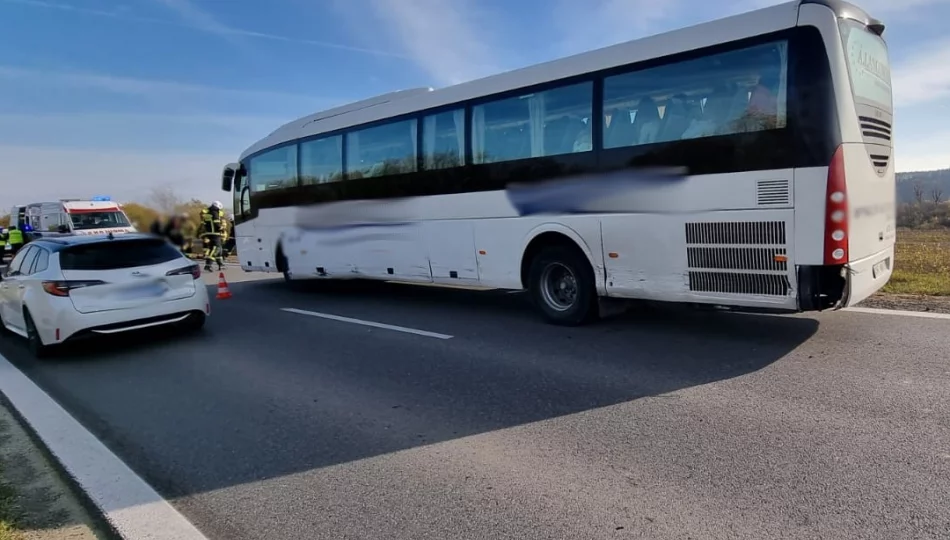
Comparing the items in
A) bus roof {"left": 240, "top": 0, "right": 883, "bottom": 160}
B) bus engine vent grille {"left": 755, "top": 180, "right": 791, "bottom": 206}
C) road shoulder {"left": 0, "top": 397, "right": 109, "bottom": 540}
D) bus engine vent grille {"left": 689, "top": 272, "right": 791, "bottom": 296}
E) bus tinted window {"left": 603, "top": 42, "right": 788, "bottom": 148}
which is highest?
bus roof {"left": 240, "top": 0, "right": 883, "bottom": 160}

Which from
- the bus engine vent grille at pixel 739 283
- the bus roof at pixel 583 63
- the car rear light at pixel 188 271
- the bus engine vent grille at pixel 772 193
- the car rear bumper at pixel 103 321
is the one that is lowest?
the car rear bumper at pixel 103 321

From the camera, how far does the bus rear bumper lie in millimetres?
6008

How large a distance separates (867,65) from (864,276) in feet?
6.74

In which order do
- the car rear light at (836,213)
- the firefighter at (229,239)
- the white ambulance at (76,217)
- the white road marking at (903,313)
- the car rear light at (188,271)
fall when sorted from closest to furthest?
the car rear light at (836,213) < the white road marking at (903,313) < the car rear light at (188,271) < the firefighter at (229,239) < the white ambulance at (76,217)

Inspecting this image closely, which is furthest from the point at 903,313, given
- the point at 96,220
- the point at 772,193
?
the point at 96,220

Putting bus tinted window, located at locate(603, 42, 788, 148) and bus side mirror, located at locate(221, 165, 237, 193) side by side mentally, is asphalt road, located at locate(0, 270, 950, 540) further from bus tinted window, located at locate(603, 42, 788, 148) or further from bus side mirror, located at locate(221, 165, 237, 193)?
bus side mirror, located at locate(221, 165, 237, 193)

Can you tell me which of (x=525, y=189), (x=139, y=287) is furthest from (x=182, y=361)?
(x=525, y=189)

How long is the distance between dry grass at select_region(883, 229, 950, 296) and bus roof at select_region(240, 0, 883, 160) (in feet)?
13.8

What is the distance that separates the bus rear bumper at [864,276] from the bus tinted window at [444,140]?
200 inches

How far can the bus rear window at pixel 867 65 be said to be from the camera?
602 centimetres

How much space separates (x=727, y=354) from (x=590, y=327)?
74.4 inches

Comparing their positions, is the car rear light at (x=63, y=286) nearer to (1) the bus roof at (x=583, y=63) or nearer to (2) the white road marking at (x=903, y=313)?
(1) the bus roof at (x=583, y=63)

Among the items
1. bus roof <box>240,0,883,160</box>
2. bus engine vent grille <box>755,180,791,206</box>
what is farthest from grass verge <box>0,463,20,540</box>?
bus roof <box>240,0,883,160</box>

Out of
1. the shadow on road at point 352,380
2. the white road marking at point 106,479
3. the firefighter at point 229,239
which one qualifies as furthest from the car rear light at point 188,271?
the firefighter at point 229,239
